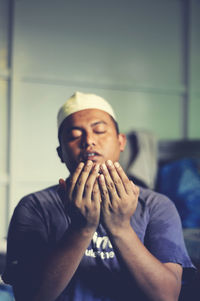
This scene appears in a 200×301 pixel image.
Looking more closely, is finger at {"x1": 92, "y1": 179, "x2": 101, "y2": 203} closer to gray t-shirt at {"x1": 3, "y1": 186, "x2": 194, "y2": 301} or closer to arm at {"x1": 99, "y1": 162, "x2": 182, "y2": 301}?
arm at {"x1": 99, "y1": 162, "x2": 182, "y2": 301}

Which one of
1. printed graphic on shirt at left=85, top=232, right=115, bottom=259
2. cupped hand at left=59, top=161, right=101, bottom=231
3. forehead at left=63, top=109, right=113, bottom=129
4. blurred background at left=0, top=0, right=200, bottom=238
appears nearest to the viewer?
cupped hand at left=59, top=161, right=101, bottom=231

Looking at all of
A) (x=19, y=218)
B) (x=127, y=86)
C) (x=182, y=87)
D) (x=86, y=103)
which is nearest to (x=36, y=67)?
(x=127, y=86)

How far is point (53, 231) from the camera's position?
107cm

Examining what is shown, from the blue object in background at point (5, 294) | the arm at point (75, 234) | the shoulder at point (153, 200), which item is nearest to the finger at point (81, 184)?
the arm at point (75, 234)

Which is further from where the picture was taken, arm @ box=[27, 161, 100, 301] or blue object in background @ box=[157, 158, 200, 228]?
blue object in background @ box=[157, 158, 200, 228]

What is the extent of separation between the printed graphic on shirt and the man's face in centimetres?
24

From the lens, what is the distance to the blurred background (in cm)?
258

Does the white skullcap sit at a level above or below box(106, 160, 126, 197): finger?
above

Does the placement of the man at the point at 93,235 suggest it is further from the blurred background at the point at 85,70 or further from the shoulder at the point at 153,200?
the blurred background at the point at 85,70

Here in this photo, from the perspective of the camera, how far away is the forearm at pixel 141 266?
3.00 ft

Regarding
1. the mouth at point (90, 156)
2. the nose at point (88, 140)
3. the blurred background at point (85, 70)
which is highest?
the blurred background at point (85, 70)

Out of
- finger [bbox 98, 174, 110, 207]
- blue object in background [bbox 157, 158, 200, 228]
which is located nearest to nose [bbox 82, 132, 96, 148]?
finger [bbox 98, 174, 110, 207]

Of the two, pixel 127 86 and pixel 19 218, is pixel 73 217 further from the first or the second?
pixel 127 86

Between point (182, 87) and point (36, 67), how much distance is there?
1.20 metres
